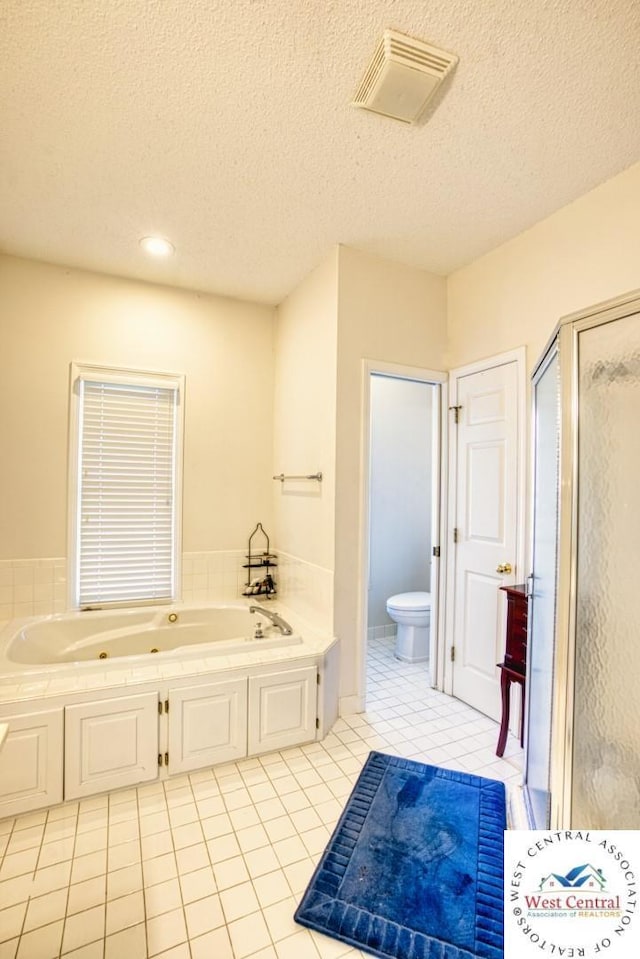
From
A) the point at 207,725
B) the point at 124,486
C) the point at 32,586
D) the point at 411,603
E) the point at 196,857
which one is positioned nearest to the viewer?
the point at 196,857

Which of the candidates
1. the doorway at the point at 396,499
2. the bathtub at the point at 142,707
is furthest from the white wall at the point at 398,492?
the bathtub at the point at 142,707

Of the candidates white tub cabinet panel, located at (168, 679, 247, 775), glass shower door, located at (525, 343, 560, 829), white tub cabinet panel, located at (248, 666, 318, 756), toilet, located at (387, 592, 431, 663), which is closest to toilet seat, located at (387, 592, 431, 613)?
toilet, located at (387, 592, 431, 663)

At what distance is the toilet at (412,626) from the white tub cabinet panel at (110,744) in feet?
6.51

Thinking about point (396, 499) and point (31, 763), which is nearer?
point (31, 763)

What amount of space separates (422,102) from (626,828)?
2292 millimetres

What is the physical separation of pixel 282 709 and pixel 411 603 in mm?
1527

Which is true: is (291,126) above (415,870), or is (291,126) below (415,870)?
above

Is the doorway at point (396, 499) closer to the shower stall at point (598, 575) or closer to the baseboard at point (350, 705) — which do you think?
the baseboard at point (350, 705)

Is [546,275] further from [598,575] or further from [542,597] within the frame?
[598,575]

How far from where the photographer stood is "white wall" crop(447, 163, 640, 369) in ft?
6.39

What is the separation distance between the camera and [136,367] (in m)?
3.03

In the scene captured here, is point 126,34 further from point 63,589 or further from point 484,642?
point 484,642

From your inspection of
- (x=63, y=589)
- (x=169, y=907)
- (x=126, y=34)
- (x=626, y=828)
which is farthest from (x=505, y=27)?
(x=63, y=589)

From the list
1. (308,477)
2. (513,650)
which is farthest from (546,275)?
(513,650)
